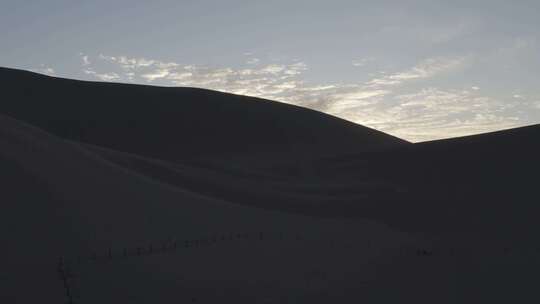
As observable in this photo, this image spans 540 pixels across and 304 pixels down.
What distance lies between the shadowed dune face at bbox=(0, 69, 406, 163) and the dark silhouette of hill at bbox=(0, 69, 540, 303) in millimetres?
7607

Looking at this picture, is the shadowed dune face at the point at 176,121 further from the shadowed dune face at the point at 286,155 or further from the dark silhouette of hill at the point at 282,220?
the dark silhouette of hill at the point at 282,220

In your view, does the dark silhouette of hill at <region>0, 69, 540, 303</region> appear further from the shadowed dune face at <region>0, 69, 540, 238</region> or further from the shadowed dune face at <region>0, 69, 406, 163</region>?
the shadowed dune face at <region>0, 69, 406, 163</region>

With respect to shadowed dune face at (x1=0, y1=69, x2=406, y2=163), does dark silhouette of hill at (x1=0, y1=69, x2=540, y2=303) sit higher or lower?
lower

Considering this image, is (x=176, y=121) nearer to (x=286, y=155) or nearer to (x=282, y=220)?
(x=286, y=155)

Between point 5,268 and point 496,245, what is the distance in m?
12.4

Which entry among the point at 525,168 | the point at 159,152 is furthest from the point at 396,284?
the point at 159,152

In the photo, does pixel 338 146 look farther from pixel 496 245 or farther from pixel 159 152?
pixel 496 245

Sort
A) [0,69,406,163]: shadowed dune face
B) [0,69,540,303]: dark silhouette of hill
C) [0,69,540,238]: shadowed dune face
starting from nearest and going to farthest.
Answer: [0,69,540,303]: dark silhouette of hill
[0,69,540,238]: shadowed dune face
[0,69,406,163]: shadowed dune face

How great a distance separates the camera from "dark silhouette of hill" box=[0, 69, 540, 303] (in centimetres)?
989

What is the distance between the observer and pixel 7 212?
11789 millimetres

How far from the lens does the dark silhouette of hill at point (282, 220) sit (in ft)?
32.4

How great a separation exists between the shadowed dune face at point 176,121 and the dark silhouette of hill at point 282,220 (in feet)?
25.0

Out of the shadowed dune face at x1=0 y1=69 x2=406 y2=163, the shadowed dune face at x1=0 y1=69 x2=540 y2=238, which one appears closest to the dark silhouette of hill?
the shadowed dune face at x1=0 y1=69 x2=540 y2=238

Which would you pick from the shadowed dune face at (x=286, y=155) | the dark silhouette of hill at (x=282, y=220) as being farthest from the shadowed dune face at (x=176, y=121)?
the dark silhouette of hill at (x=282, y=220)
